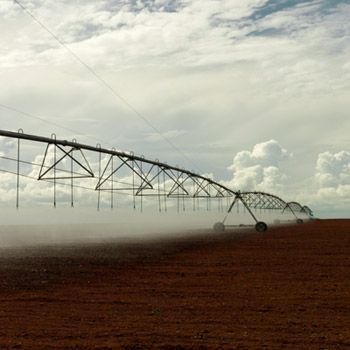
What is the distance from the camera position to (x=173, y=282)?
1816cm

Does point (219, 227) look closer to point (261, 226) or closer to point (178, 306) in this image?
point (261, 226)

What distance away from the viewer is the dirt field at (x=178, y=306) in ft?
34.4

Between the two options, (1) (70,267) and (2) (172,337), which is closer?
(2) (172,337)

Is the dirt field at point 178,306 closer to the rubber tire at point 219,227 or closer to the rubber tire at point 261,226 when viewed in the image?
the rubber tire at point 261,226

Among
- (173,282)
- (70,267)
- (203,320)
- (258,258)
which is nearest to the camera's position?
(203,320)

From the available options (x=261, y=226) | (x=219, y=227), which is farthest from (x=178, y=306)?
(x=219, y=227)

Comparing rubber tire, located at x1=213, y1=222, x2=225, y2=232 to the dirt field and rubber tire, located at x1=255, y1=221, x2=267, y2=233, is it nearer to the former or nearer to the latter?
rubber tire, located at x1=255, y1=221, x2=267, y2=233

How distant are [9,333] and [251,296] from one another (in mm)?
6855

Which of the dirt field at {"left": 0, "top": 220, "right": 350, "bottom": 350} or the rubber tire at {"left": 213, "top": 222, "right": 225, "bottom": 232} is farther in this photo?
the rubber tire at {"left": 213, "top": 222, "right": 225, "bottom": 232}

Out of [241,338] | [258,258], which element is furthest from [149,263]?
[241,338]

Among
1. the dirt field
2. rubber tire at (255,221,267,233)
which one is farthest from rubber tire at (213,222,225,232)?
the dirt field

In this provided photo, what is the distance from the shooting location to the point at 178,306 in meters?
13.8

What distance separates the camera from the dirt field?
34.4 ft

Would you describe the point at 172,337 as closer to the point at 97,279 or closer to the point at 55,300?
the point at 55,300
